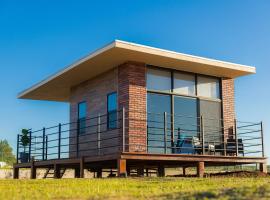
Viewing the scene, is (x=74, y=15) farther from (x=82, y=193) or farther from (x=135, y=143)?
(x=82, y=193)

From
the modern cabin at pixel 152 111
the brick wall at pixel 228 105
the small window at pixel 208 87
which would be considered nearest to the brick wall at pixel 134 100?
the modern cabin at pixel 152 111

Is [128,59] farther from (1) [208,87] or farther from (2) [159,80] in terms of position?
(1) [208,87]

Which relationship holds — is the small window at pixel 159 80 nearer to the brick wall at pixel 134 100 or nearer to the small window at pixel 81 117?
the brick wall at pixel 134 100

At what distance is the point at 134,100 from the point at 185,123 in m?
2.06

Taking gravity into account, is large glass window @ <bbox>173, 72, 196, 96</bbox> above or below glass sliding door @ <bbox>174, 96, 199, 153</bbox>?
above

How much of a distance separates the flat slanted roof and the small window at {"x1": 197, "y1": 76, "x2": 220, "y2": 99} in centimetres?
24

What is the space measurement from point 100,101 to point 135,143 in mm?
2605

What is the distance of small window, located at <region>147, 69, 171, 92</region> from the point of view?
14.2 m

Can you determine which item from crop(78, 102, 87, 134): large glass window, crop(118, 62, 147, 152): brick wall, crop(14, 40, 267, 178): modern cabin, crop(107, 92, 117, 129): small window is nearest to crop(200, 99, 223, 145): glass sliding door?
crop(14, 40, 267, 178): modern cabin

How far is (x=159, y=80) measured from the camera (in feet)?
47.3

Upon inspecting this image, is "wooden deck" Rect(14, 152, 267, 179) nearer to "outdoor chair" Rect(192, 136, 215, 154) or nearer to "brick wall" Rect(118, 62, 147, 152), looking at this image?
"outdoor chair" Rect(192, 136, 215, 154)

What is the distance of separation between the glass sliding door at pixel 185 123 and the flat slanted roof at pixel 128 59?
42.7 inches

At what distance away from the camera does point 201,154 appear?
13977 mm

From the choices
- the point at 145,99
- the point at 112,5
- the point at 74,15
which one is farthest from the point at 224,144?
the point at 74,15
